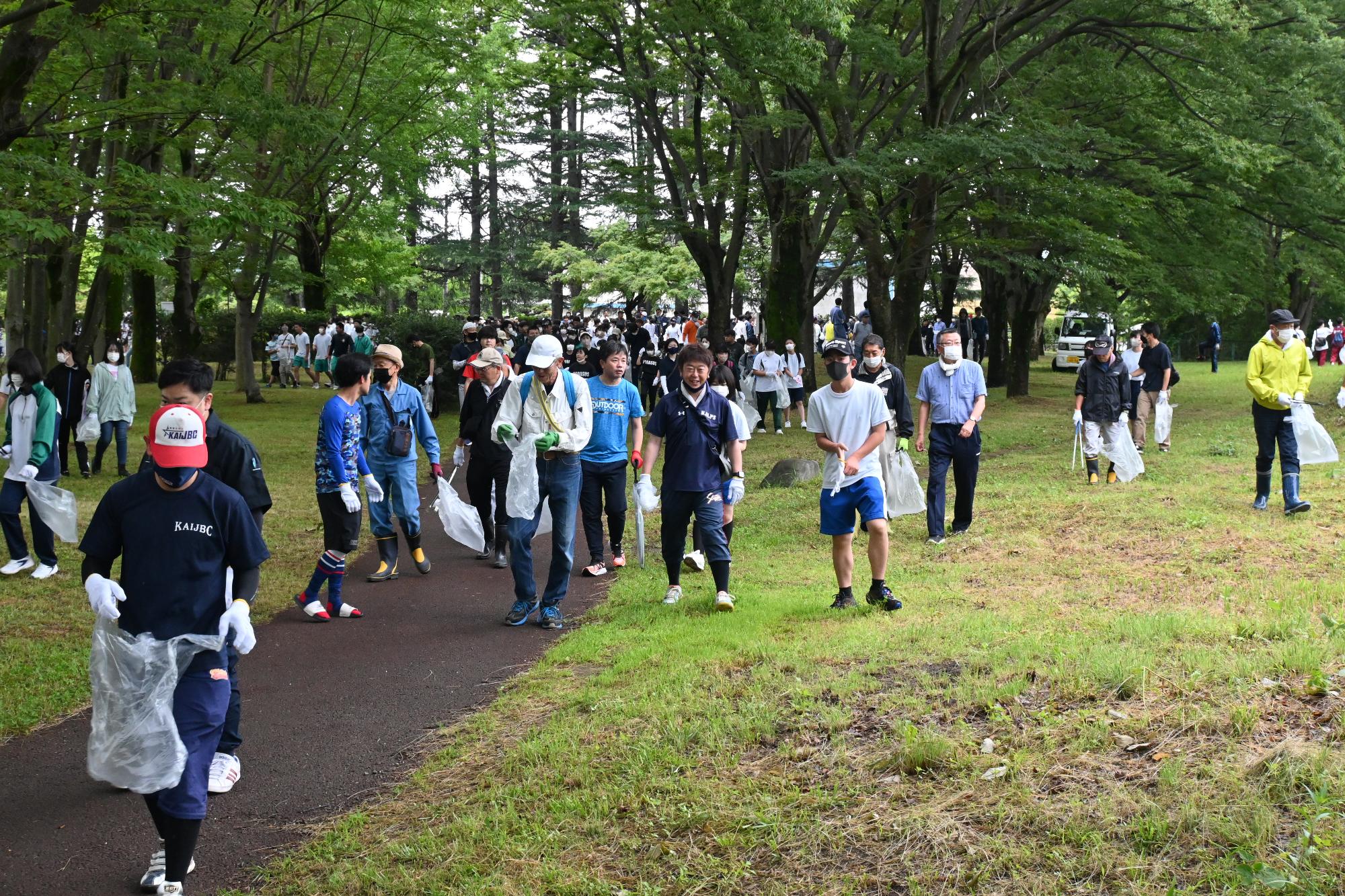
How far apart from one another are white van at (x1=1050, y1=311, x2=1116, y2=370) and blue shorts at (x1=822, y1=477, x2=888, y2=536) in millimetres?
35733

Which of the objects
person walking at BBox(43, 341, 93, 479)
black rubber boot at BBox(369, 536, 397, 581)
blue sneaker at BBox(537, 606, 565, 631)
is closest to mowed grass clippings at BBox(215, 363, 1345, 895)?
blue sneaker at BBox(537, 606, 565, 631)

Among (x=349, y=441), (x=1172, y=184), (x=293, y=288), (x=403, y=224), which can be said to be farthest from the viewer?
(x=293, y=288)

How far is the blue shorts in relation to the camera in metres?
7.54

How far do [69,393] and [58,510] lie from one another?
643cm

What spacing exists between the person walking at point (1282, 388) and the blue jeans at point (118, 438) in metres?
13.4

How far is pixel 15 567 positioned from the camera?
32.4 feet

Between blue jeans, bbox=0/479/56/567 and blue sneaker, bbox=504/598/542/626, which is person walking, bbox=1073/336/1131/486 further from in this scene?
blue jeans, bbox=0/479/56/567

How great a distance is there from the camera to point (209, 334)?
37312 millimetres

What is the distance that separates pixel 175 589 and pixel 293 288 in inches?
1510

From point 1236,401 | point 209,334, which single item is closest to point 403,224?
point 209,334

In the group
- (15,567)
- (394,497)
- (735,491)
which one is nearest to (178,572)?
(735,491)

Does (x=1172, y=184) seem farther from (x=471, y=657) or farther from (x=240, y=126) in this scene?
(x=471, y=657)

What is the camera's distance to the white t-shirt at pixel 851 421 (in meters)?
7.57

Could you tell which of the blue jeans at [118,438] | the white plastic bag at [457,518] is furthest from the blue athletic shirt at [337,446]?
the blue jeans at [118,438]
